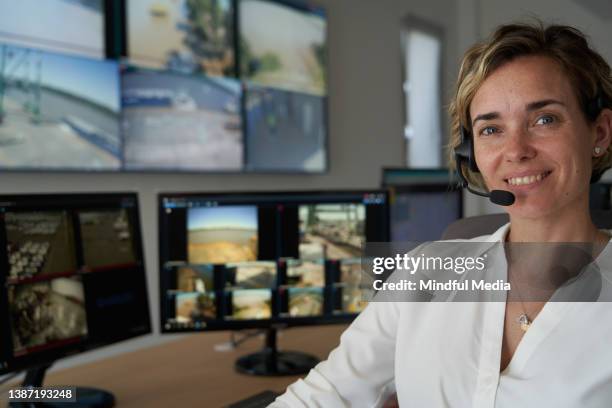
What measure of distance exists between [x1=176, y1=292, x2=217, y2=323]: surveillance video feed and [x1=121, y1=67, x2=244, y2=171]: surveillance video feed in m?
1.08

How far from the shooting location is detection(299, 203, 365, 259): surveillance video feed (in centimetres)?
163

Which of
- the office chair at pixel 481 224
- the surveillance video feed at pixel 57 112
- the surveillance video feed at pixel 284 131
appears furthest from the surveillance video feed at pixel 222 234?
the surveillance video feed at pixel 284 131

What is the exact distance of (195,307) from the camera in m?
1.54

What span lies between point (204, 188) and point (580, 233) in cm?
195

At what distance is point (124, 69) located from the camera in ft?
7.96

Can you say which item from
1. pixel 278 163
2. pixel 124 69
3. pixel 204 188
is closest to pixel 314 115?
pixel 278 163

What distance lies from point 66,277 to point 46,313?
88 millimetres

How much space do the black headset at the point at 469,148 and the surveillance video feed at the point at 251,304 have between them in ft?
1.98

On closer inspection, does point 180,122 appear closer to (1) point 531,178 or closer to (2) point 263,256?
(2) point 263,256

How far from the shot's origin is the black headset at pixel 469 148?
1.07 meters

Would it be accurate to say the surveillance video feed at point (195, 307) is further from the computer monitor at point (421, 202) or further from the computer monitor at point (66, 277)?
the computer monitor at point (421, 202)

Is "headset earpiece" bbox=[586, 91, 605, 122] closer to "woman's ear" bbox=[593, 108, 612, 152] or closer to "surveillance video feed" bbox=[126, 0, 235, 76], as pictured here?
"woman's ear" bbox=[593, 108, 612, 152]

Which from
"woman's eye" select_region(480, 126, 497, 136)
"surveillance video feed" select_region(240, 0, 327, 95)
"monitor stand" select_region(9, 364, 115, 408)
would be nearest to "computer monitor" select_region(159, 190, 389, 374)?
"monitor stand" select_region(9, 364, 115, 408)
